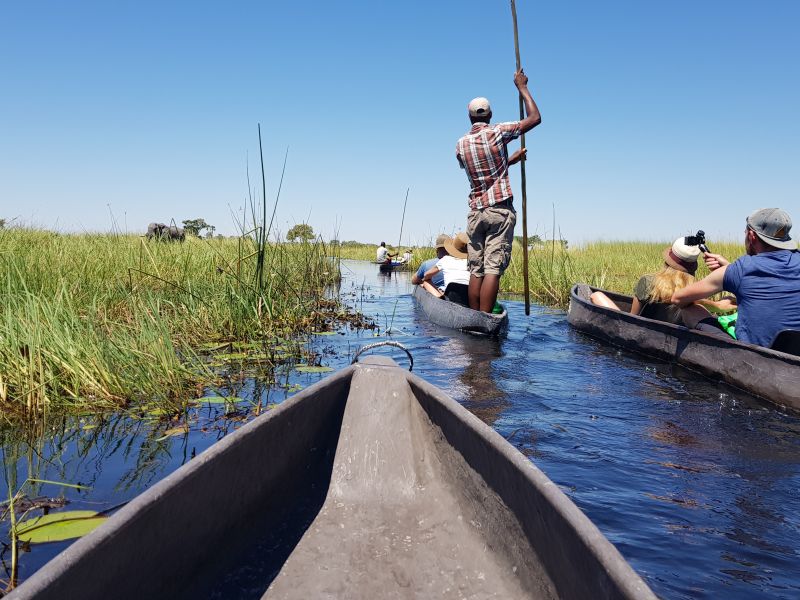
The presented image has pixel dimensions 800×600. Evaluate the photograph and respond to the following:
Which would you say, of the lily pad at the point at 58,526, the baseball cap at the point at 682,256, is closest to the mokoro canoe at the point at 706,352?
the baseball cap at the point at 682,256

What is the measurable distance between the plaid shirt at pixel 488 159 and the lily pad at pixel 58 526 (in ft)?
17.8

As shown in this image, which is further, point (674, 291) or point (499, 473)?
point (674, 291)

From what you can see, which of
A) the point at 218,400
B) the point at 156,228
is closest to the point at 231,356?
the point at 218,400

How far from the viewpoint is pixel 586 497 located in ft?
9.52

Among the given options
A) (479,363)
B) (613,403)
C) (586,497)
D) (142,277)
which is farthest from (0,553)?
(142,277)

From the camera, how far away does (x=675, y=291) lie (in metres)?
5.80

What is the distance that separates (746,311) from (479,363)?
2.42 meters

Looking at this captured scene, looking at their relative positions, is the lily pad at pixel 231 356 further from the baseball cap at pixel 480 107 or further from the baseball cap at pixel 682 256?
the baseball cap at pixel 682 256

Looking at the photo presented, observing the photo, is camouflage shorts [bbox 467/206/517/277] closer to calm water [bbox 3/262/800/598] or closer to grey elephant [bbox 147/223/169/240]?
calm water [bbox 3/262/800/598]

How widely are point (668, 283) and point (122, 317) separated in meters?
5.38

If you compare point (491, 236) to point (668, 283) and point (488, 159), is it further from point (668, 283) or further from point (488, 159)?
point (668, 283)

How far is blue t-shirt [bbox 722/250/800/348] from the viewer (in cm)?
456

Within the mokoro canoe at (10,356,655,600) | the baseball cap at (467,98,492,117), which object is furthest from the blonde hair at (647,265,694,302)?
the mokoro canoe at (10,356,655,600)

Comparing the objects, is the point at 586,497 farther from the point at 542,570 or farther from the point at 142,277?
the point at 142,277
